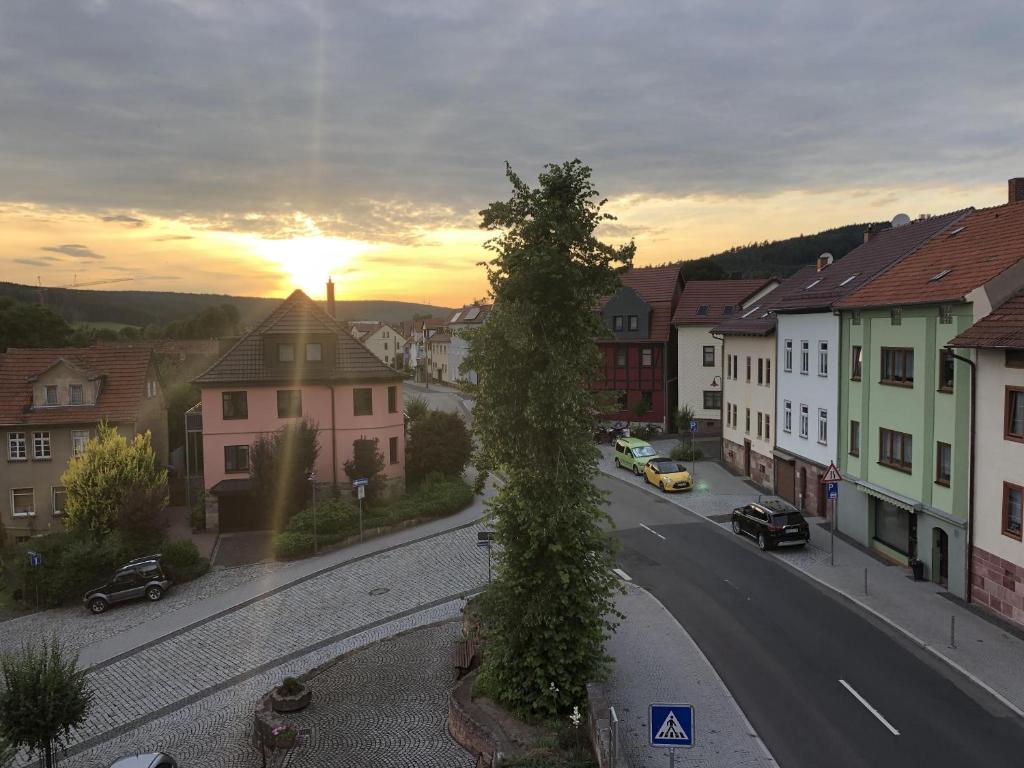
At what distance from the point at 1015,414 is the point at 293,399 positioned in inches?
1087

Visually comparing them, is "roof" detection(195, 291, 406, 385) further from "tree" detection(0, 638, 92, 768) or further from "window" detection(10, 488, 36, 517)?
"tree" detection(0, 638, 92, 768)

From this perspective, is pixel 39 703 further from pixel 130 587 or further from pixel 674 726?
pixel 674 726

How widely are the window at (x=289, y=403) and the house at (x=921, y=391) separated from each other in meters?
23.0

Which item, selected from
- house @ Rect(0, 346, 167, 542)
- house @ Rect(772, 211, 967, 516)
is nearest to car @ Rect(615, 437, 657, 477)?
house @ Rect(772, 211, 967, 516)

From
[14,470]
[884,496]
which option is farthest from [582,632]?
[14,470]

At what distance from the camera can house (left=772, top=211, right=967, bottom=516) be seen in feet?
96.3

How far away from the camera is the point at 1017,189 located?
2691cm

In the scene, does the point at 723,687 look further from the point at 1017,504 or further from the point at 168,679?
the point at 168,679

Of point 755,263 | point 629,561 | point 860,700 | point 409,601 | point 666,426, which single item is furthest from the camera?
point 755,263

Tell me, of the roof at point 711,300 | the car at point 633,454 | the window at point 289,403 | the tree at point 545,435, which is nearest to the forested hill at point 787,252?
the roof at point 711,300

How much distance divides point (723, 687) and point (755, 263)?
127 metres

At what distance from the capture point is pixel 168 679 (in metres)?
19.4

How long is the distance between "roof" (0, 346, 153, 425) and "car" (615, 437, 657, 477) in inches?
978

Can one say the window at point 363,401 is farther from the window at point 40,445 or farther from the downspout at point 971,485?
the downspout at point 971,485
